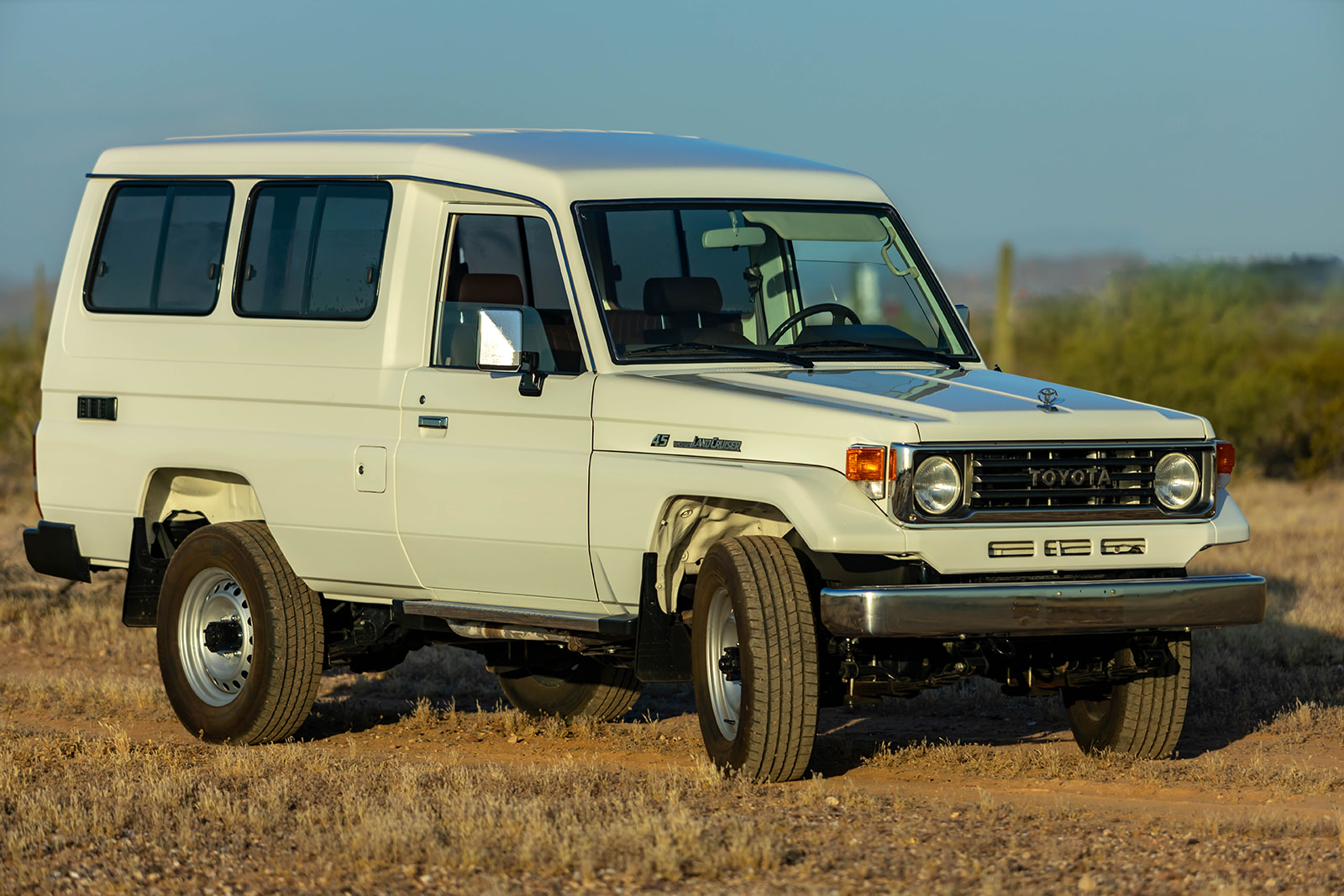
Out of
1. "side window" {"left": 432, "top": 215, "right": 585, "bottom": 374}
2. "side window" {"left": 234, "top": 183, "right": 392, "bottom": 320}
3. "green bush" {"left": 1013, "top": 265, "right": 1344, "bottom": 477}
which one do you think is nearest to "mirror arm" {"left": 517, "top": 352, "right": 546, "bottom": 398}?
"side window" {"left": 432, "top": 215, "right": 585, "bottom": 374}

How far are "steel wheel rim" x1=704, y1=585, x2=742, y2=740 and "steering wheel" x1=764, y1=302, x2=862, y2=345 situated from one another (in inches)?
52.8

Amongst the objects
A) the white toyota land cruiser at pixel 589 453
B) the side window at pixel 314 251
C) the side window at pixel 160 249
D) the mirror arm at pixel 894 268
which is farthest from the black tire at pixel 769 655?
the side window at pixel 160 249

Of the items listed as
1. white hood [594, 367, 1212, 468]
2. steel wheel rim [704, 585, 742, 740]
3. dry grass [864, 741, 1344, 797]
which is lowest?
dry grass [864, 741, 1344, 797]

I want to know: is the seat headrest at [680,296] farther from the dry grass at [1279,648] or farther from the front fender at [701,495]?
the dry grass at [1279,648]

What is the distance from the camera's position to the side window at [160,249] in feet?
28.2

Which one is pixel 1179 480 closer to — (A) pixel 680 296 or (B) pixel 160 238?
(A) pixel 680 296

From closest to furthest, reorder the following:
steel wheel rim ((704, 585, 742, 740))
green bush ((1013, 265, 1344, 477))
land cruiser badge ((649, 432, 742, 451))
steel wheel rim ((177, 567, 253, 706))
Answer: land cruiser badge ((649, 432, 742, 451)) → steel wheel rim ((704, 585, 742, 740)) → steel wheel rim ((177, 567, 253, 706)) → green bush ((1013, 265, 1344, 477))

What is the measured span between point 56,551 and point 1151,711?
5352mm

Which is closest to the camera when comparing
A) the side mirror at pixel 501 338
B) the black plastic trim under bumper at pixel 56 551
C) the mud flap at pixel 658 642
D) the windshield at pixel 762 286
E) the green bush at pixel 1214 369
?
the mud flap at pixel 658 642

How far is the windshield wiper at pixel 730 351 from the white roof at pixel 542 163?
0.72m

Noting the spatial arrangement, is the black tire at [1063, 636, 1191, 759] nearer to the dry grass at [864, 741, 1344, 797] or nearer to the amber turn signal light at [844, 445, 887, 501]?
the dry grass at [864, 741, 1344, 797]

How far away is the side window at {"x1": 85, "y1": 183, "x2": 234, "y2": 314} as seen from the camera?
8594 mm

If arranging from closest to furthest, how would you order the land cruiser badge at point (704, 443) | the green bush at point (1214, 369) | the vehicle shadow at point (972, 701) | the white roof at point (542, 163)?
1. the land cruiser badge at point (704, 443)
2. the white roof at point (542, 163)
3. the vehicle shadow at point (972, 701)
4. the green bush at point (1214, 369)

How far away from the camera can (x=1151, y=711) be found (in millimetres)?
7367
